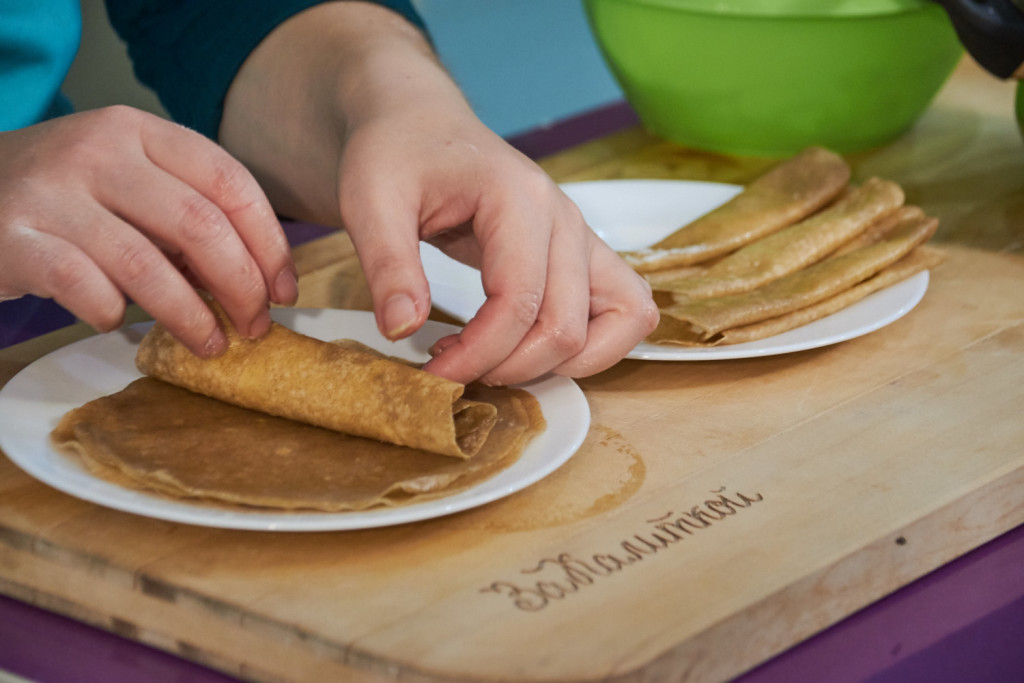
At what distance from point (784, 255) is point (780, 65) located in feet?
1.71

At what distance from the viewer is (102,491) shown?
995 mm

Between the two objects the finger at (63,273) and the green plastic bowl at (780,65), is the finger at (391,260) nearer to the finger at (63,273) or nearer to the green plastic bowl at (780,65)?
the finger at (63,273)

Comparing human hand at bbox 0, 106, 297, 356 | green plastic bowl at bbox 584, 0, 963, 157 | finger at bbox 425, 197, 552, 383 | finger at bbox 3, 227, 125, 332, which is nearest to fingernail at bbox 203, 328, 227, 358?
human hand at bbox 0, 106, 297, 356

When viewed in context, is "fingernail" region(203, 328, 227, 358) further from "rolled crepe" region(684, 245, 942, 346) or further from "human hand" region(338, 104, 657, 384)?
"rolled crepe" region(684, 245, 942, 346)

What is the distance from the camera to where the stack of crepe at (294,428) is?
1.02 metres

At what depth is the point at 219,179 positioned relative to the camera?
3.66 feet

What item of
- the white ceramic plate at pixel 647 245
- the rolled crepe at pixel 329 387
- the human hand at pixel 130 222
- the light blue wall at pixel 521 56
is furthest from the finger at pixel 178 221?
the light blue wall at pixel 521 56

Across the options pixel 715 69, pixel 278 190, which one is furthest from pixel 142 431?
pixel 715 69

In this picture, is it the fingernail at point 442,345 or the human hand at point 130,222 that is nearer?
the human hand at point 130,222

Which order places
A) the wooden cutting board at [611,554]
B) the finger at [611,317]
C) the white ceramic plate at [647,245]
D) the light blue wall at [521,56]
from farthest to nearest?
1. the light blue wall at [521,56]
2. the white ceramic plate at [647,245]
3. the finger at [611,317]
4. the wooden cutting board at [611,554]

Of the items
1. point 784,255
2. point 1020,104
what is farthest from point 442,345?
point 1020,104

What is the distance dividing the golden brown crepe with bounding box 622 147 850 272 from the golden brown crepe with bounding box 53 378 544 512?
1.59ft

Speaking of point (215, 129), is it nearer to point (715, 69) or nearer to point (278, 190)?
point (278, 190)

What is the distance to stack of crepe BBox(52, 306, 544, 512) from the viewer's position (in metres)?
1.02
